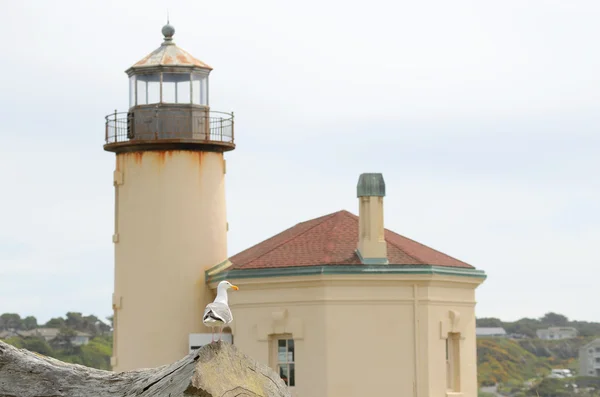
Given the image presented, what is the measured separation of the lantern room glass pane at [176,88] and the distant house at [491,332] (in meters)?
64.9

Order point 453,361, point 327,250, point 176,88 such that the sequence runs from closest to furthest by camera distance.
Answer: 1. point 327,250
2. point 453,361
3. point 176,88

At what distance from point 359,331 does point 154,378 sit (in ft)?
68.1

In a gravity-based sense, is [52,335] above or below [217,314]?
above

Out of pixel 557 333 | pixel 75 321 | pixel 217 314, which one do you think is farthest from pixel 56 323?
pixel 217 314

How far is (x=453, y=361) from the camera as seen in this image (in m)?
31.7

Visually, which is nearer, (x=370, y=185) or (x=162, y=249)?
(x=370, y=185)

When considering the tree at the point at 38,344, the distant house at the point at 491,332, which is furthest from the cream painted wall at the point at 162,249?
the distant house at the point at 491,332

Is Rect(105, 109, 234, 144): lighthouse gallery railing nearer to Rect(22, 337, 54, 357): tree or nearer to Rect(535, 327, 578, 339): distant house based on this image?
Rect(22, 337, 54, 357): tree

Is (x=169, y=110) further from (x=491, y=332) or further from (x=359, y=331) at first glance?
(x=491, y=332)

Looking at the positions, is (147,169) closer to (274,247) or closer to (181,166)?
(181,166)

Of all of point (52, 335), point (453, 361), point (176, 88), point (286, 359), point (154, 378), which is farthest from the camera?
point (52, 335)

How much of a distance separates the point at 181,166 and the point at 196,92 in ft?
5.99

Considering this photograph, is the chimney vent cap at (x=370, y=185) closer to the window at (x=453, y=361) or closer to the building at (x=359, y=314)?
the building at (x=359, y=314)

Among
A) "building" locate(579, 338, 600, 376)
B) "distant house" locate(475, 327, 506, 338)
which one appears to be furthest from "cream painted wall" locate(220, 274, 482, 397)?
"distant house" locate(475, 327, 506, 338)
